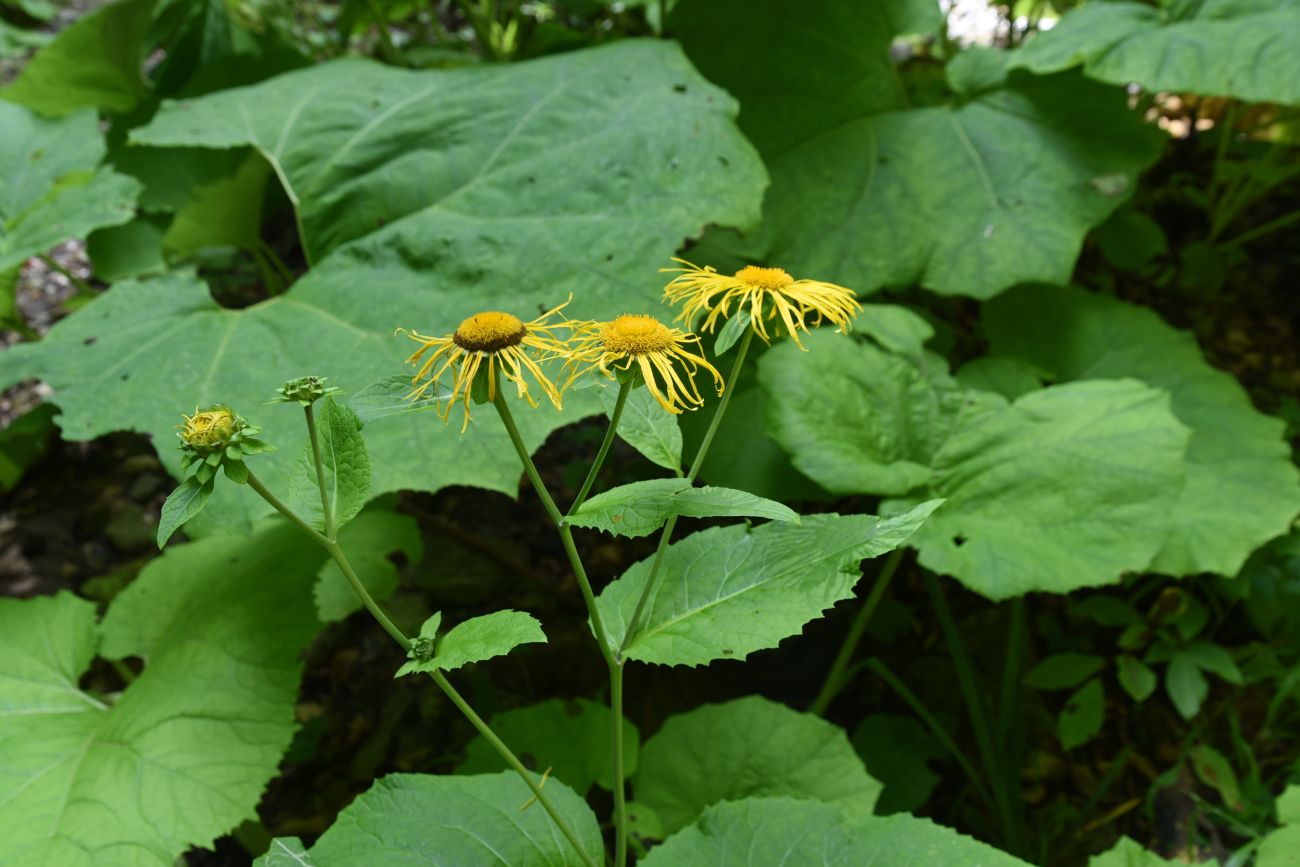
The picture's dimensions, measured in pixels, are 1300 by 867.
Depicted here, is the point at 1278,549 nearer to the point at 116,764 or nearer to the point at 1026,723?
the point at 1026,723

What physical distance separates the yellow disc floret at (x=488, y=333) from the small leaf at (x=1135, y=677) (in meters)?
1.68

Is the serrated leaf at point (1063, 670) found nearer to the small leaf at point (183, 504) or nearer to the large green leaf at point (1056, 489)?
the large green leaf at point (1056, 489)

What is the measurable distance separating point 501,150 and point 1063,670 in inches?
65.0

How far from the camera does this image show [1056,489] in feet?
5.08

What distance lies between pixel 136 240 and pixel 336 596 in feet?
4.06

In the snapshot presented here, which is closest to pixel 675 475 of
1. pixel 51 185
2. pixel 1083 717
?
pixel 1083 717

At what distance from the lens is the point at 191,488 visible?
27.7 inches

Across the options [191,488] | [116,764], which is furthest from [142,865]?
[191,488]

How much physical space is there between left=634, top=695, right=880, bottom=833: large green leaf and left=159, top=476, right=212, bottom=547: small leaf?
39.5 inches

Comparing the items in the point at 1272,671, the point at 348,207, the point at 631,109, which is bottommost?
the point at 1272,671

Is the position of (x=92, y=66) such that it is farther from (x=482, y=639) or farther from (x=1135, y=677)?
(x=1135, y=677)

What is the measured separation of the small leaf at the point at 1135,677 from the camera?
71.2 inches

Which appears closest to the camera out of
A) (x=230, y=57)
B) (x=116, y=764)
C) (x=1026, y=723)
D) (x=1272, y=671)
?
(x=116, y=764)

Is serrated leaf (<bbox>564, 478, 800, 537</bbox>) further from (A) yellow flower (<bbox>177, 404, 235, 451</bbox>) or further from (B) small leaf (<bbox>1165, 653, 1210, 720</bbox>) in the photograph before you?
(B) small leaf (<bbox>1165, 653, 1210, 720</bbox>)
